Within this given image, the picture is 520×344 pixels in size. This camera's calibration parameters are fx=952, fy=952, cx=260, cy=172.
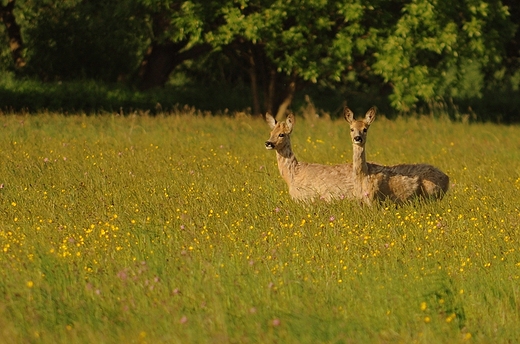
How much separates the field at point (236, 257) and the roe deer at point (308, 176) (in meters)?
0.29

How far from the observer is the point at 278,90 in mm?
25953

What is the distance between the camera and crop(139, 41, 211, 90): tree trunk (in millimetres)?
30031

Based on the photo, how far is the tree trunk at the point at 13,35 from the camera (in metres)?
29.8

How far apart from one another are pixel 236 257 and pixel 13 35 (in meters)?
24.1

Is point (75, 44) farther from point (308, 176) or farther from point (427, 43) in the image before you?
point (308, 176)

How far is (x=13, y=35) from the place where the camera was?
1199 inches

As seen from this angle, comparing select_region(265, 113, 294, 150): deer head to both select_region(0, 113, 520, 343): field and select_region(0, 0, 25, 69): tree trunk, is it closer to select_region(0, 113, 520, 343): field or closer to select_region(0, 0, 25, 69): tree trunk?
select_region(0, 113, 520, 343): field

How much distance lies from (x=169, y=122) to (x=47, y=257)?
13.4m

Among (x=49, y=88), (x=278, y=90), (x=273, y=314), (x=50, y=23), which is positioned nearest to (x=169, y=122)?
(x=278, y=90)

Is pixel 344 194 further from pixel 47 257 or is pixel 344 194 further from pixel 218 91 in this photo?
pixel 218 91

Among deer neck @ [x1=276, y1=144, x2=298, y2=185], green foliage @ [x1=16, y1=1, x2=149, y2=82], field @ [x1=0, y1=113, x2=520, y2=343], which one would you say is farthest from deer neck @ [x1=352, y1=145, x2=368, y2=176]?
green foliage @ [x1=16, y1=1, x2=149, y2=82]

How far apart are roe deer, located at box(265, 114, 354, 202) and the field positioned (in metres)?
0.29

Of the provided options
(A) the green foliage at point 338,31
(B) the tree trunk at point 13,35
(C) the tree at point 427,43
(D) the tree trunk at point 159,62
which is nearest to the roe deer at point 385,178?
(A) the green foliage at point 338,31

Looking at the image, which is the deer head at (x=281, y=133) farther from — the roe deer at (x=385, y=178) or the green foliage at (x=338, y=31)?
the green foliage at (x=338, y=31)
